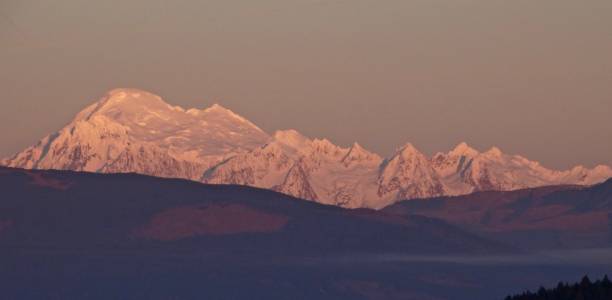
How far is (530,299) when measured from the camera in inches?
6949

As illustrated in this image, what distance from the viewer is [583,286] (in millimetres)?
176375

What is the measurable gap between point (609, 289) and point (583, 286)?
9.89ft

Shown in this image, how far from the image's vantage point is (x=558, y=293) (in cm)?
17688

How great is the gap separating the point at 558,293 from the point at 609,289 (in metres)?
4.69

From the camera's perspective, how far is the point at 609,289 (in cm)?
17388

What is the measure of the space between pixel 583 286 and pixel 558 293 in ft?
6.67

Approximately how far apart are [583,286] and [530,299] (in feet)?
13.9

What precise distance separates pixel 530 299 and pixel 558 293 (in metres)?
2.29
